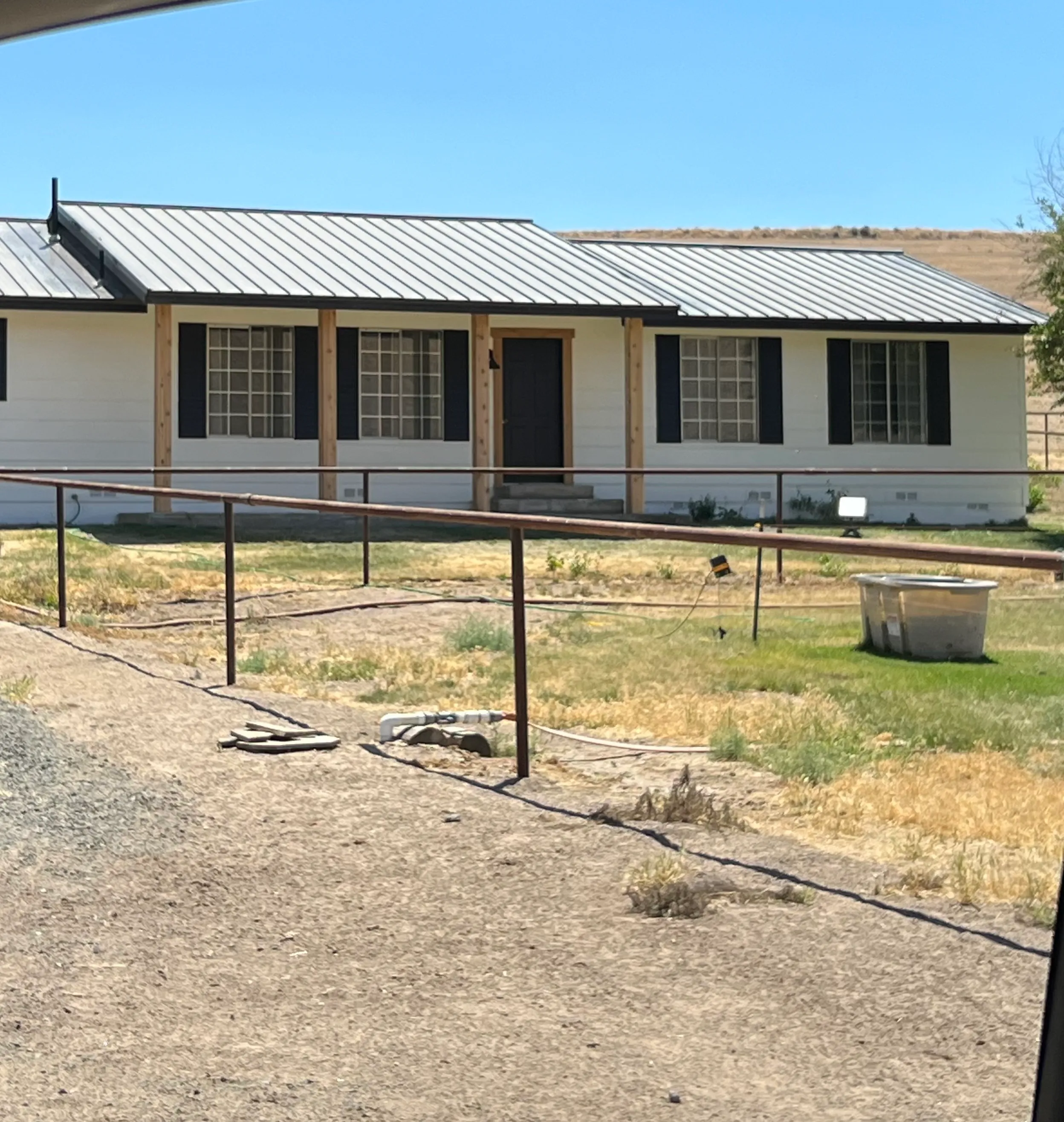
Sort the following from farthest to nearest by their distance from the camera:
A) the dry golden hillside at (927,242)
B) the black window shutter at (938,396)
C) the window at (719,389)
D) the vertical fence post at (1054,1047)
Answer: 1. the dry golden hillside at (927,242)
2. the black window shutter at (938,396)
3. the window at (719,389)
4. the vertical fence post at (1054,1047)

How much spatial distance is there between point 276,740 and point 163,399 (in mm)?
13993

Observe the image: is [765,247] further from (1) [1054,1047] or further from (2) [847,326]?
(1) [1054,1047]

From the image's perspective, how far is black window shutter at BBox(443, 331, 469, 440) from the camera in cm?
2302

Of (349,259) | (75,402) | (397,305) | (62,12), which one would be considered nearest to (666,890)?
(62,12)

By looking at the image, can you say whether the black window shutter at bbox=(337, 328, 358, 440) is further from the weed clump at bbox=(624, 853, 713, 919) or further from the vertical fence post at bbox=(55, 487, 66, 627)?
the weed clump at bbox=(624, 853, 713, 919)

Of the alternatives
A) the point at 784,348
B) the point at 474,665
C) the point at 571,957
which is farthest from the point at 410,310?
the point at 571,957

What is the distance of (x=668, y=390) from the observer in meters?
24.2

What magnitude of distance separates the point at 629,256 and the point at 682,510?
5.84 meters

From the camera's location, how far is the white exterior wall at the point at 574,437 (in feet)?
70.4

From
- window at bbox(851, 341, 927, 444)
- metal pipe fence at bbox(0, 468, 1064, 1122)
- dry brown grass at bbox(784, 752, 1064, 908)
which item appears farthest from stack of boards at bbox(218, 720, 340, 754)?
window at bbox(851, 341, 927, 444)

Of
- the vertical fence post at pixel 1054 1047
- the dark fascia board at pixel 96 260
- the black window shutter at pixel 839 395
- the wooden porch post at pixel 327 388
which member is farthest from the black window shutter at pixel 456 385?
the vertical fence post at pixel 1054 1047

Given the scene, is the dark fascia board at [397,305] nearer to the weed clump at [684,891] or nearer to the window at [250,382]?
the window at [250,382]

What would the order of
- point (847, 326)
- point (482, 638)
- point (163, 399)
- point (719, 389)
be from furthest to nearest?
point (719, 389) → point (847, 326) → point (163, 399) → point (482, 638)

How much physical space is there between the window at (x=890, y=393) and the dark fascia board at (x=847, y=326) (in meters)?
0.52
